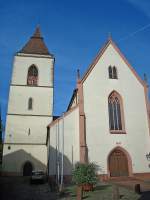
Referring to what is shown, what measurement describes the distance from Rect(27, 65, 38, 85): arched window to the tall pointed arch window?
40.8ft

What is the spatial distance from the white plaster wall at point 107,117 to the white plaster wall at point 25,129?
901 centimetres

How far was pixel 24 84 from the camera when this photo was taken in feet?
111

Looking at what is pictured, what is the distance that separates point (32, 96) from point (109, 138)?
43.4 feet

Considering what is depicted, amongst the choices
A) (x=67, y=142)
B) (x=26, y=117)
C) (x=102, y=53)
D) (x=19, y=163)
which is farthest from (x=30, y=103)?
(x=102, y=53)

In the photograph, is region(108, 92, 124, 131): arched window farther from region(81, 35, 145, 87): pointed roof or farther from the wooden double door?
region(81, 35, 145, 87): pointed roof

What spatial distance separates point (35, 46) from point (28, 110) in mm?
11049

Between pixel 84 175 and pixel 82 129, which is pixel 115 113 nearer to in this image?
pixel 82 129

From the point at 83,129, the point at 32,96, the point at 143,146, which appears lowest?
the point at 143,146

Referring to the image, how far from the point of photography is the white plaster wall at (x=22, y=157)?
3005cm

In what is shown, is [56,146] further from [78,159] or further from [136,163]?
[136,163]

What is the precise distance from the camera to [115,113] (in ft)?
88.5

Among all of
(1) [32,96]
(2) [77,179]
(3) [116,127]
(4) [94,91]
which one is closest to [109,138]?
(3) [116,127]

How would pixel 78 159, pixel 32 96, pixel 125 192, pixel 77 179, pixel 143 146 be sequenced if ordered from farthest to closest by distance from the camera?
pixel 32 96 < pixel 143 146 < pixel 78 159 < pixel 77 179 < pixel 125 192

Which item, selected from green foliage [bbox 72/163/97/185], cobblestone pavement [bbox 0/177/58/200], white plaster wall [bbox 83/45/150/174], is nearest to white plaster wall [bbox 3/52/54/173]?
white plaster wall [bbox 83/45/150/174]
